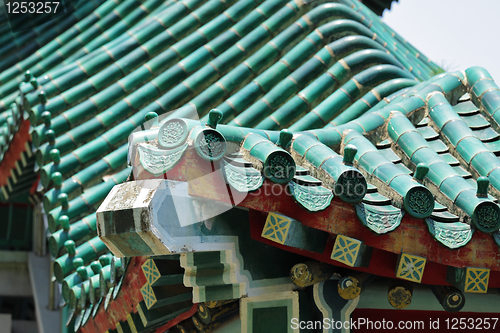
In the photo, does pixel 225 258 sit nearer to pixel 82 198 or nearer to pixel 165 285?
pixel 165 285

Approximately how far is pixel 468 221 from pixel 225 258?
1.39 metres

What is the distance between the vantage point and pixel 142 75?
7.10 metres

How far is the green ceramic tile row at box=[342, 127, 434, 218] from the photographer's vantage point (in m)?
3.68

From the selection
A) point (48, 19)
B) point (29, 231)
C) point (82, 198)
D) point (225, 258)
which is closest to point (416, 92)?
point (225, 258)

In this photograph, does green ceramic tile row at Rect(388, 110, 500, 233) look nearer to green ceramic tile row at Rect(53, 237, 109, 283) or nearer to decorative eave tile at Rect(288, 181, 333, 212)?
decorative eave tile at Rect(288, 181, 333, 212)

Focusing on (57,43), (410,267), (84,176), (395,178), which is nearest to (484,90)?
(395,178)

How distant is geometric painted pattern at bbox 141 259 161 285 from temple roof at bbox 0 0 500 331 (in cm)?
9

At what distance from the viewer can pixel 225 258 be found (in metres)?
3.98

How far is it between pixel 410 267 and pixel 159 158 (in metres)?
1.54

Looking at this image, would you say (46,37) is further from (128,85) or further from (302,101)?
(302,101)

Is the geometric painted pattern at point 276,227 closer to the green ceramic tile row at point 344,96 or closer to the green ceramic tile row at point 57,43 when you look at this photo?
the green ceramic tile row at point 344,96

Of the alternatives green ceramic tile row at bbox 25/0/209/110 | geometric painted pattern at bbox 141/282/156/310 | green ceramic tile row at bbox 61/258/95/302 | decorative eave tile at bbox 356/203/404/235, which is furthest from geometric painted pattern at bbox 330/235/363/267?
green ceramic tile row at bbox 25/0/209/110

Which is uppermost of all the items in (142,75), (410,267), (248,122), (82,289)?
(142,75)

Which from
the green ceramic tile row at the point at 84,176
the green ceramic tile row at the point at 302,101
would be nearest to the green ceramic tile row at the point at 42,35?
the green ceramic tile row at the point at 84,176
